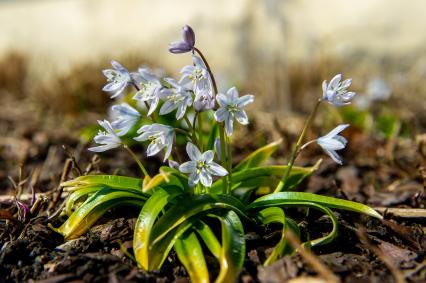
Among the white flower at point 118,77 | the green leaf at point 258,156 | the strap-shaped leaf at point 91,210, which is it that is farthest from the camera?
the green leaf at point 258,156

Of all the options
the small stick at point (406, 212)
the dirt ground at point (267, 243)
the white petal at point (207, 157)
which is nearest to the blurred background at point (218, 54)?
the dirt ground at point (267, 243)

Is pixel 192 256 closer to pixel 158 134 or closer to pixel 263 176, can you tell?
pixel 158 134

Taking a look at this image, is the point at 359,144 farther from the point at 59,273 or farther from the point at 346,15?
the point at 346,15

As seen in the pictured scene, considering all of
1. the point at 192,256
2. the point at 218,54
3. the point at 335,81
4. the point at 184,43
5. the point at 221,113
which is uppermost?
the point at 184,43

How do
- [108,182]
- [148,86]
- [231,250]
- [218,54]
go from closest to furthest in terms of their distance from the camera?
[231,250]
[148,86]
[108,182]
[218,54]

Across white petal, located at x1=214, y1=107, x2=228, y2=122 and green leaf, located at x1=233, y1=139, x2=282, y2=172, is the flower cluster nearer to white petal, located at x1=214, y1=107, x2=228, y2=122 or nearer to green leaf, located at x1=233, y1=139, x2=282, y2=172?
white petal, located at x1=214, y1=107, x2=228, y2=122

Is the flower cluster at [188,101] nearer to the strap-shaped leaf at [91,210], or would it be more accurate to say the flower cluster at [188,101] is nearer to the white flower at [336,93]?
the white flower at [336,93]

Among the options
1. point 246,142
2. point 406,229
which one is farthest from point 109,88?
point 246,142

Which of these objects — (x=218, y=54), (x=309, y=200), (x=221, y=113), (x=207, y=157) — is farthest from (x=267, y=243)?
(x=218, y=54)
